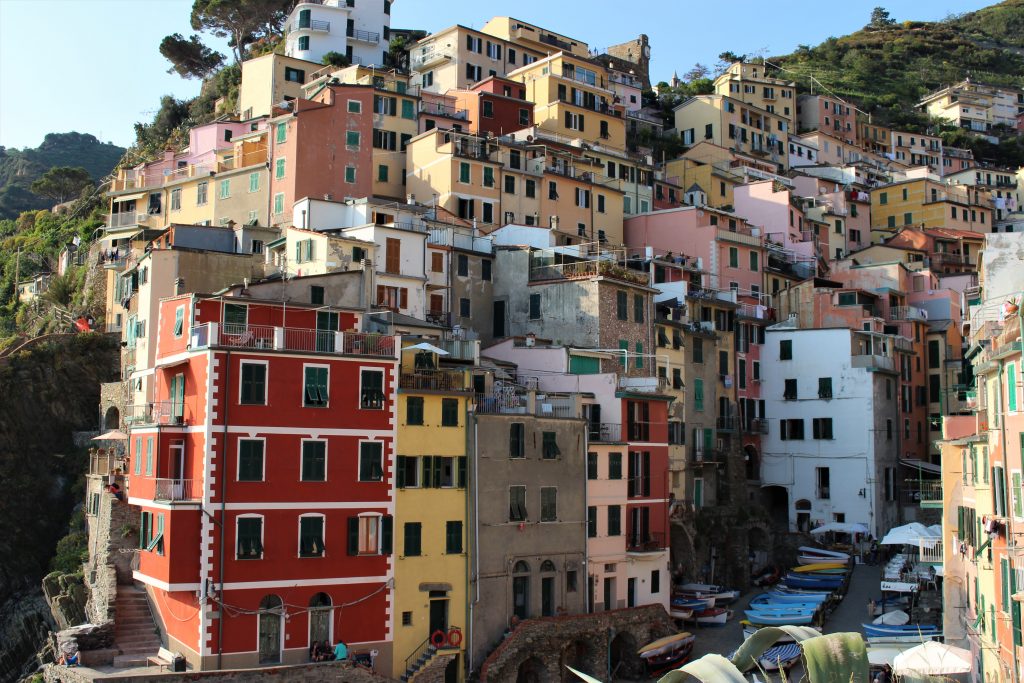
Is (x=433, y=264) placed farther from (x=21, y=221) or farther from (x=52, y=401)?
(x=21, y=221)

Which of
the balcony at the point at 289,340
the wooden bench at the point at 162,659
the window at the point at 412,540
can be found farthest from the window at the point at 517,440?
the wooden bench at the point at 162,659

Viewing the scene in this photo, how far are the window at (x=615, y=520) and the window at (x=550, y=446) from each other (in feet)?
14.1

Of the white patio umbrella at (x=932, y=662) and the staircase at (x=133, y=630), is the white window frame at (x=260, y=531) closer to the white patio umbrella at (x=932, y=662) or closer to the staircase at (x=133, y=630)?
the staircase at (x=133, y=630)

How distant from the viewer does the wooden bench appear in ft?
123

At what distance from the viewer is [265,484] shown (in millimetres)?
38031

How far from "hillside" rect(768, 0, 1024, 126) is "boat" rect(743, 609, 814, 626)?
107063mm

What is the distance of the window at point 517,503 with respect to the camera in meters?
43.8

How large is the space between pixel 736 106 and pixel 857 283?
3577 centimetres

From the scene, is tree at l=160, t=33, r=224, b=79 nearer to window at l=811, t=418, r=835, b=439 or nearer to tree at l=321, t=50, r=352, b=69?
tree at l=321, t=50, r=352, b=69

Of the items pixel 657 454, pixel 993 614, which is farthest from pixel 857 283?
pixel 993 614

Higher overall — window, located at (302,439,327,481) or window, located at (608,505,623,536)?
window, located at (302,439,327,481)

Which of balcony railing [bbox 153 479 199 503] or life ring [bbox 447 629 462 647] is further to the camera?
life ring [bbox 447 629 462 647]

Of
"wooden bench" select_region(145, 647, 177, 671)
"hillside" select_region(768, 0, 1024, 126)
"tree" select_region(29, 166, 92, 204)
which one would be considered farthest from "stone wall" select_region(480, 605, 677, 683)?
"hillside" select_region(768, 0, 1024, 126)

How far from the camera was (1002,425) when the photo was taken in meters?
32.0
